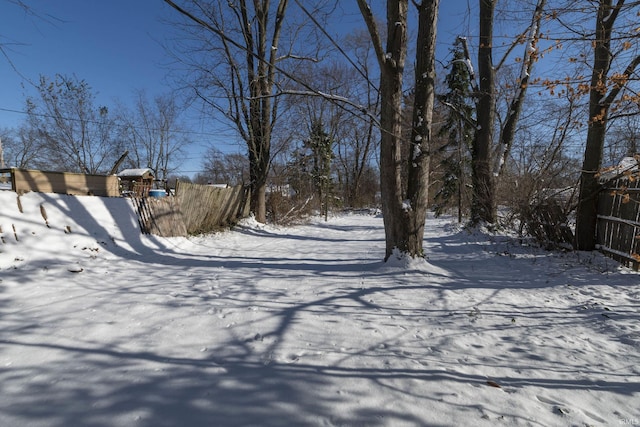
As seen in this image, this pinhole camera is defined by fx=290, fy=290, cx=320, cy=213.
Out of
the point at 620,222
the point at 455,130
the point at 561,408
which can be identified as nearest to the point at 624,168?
the point at 620,222

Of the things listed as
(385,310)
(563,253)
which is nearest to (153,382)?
(385,310)

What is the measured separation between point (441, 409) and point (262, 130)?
11399 mm

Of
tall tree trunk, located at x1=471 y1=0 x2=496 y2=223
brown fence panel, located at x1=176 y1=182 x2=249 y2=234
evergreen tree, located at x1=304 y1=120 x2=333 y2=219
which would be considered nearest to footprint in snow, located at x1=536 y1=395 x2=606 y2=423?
tall tree trunk, located at x1=471 y1=0 x2=496 y2=223

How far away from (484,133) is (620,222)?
5.34 meters

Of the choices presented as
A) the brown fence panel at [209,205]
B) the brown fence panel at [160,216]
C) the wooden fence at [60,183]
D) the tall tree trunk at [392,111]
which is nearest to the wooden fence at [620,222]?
the tall tree trunk at [392,111]

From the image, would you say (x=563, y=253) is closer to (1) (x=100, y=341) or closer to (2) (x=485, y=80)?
(2) (x=485, y=80)

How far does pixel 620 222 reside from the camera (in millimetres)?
5145

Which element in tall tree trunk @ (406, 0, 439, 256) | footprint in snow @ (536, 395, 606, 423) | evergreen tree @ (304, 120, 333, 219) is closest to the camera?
footprint in snow @ (536, 395, 606, 423)

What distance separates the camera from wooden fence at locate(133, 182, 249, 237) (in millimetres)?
7270

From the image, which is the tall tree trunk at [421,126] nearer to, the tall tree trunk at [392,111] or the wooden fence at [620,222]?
the tall tree trunk at [392,111]

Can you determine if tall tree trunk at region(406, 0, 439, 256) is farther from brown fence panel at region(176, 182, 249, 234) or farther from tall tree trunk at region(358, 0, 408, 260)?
brown fence panel at region(176, 182, 249, 234)

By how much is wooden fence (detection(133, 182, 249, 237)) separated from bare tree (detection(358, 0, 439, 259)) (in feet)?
18.9

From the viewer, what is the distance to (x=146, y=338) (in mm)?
2600

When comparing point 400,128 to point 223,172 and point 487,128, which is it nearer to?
point 487,128
